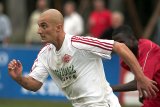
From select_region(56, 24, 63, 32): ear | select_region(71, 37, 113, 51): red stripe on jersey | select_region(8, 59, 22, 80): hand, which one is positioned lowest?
select_region(8, 59, 22, 80): hand

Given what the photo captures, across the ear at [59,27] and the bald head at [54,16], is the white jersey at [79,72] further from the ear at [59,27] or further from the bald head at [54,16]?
the bald head at [54,16]

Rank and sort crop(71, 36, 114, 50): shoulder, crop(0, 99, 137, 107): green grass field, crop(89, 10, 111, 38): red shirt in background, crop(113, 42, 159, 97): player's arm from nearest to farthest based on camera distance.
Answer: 1. crop(113, 42, 159, 97): player's arm
2. crop(71, 36, 114, 50): shoulder
3. crop(0, 99, 137, 107): green grass field
4. crop(89, 10, 111, 38): red shirt in background

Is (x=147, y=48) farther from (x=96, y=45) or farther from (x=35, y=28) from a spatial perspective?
(x=35, y=28)

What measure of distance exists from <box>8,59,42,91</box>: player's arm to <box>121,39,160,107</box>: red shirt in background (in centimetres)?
129

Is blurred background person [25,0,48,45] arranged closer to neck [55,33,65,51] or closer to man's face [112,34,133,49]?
man's face [112,34,133,49]

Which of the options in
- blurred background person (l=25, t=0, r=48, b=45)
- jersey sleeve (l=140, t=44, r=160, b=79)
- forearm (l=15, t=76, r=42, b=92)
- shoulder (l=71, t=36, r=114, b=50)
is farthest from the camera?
blurred background person (l=25, t=0, r=48, b=45)

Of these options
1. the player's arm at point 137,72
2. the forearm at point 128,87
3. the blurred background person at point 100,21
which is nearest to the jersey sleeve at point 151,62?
the forearm at point 128,87

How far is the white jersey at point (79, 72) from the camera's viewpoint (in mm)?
8922

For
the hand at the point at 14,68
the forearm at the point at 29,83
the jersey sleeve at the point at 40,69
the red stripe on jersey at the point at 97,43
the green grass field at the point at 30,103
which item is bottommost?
the green grass field at the point at 30,103

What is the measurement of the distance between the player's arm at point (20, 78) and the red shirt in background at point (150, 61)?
4.23ft

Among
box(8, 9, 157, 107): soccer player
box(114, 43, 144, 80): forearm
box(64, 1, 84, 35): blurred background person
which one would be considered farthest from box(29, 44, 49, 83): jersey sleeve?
box(64, 1, 84, 35): blurred background person

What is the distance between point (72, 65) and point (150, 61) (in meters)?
1.00

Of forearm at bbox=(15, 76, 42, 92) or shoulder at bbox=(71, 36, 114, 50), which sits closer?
shoulder at bbox=(71, 36, 114, 50)

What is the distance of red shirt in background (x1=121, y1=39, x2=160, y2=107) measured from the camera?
9.26 m
